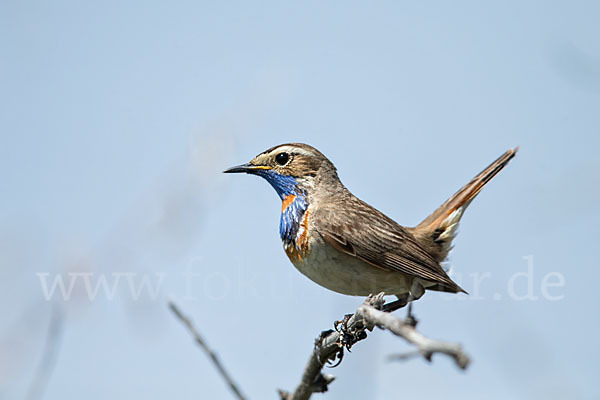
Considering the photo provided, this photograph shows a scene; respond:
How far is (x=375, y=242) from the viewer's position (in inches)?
254

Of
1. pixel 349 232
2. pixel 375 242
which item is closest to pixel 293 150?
pixel 349 232

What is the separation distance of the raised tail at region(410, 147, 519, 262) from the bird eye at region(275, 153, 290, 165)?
1.57 meters

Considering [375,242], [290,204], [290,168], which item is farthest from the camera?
[290,168]

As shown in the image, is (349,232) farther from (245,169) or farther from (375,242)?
(245,169)

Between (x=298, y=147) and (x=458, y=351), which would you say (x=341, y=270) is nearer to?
(x=298, y=147)

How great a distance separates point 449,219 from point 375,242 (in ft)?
3.97

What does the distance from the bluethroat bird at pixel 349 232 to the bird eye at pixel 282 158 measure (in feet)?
0.03

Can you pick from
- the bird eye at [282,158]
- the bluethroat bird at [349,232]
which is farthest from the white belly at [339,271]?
the bird eye at [282,158]

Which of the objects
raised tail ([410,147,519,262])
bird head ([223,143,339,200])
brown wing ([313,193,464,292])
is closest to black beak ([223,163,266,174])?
bird head ([223,143,339,200])

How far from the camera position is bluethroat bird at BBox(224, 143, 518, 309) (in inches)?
245

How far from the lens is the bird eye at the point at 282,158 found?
6961 millimetres

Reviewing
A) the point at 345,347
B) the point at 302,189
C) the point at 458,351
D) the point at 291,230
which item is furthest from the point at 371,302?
the point at 302,189

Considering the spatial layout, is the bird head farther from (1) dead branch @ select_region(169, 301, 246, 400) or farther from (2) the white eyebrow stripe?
(1) dead branch @ select_region(169, 301, 246, 400)

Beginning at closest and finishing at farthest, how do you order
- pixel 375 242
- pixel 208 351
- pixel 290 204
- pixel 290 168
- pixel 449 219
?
pixel 208 351
pixel 375 242
pixel 290 204
pixel 290 168
pixel 449 219
